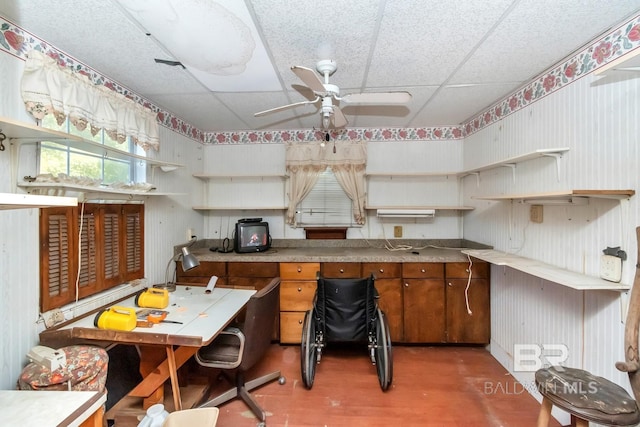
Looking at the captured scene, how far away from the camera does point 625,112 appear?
4.46 feet

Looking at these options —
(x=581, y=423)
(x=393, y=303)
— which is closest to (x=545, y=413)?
(x=581, y=423)

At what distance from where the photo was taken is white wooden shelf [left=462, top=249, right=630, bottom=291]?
4.47 feet

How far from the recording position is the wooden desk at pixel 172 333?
1469mm

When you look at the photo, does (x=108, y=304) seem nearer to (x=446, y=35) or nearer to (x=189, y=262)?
(x=189, y=262)

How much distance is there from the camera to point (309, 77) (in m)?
1.38

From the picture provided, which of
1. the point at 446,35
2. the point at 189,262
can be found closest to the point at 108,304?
the point at 189,262

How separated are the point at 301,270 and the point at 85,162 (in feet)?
6.28

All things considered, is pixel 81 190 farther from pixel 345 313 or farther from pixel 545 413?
pixel 545 413

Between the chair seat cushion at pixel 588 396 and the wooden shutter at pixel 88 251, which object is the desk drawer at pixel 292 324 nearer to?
the wooden shutter at pixel 88 251

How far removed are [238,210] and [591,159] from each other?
3162 mm

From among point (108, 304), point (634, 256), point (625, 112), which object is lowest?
point (108, 304)

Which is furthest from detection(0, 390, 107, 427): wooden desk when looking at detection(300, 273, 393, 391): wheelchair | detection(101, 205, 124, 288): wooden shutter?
detection(300, 273, 393, 391): wheelchair

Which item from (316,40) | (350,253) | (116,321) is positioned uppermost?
(316,40)

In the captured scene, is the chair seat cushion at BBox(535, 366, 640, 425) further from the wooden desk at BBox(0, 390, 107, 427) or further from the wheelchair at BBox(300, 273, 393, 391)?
the wooden desk at BBox(0, 390, 107, 427)
